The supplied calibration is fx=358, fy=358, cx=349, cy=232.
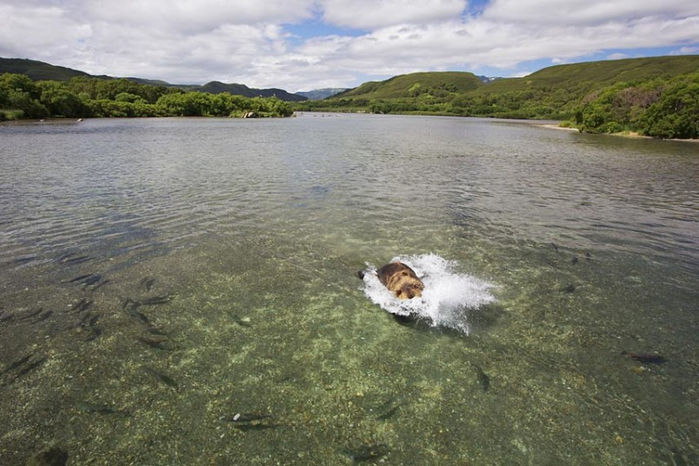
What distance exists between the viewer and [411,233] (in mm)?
18984

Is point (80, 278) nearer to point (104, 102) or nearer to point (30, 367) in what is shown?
point (30, 367)

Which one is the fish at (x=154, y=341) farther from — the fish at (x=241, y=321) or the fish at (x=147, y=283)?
the fish at (x=147, y=283)

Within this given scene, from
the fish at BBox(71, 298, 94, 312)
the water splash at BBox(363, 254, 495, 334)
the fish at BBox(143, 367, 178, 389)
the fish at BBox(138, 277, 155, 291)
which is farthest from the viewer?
the fish at BBox(138, 277, 155, 291)

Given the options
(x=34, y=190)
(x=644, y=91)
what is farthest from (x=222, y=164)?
(x=644, y=91)

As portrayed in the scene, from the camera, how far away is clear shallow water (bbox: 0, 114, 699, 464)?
291 inches

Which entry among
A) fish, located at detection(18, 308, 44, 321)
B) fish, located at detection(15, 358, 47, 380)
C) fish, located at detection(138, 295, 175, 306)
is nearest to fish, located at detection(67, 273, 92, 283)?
fish, located at detection(18, 308, 44, 321)

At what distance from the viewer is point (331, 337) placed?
34.7 ft

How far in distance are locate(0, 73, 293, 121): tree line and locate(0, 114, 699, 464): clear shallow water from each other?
4875 inches

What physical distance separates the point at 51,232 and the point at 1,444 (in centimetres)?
1417

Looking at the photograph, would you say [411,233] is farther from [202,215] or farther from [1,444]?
[1,444]

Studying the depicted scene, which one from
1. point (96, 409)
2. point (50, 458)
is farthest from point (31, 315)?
point (50, 458)

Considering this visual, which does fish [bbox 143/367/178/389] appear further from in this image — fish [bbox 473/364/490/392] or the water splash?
fish [bbox 473/364/490/392]

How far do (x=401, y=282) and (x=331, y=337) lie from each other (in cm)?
344

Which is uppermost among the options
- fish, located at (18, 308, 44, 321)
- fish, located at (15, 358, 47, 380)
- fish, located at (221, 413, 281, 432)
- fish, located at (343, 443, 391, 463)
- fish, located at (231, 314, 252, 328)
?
fish, located at (18, 308, 44, 321)
